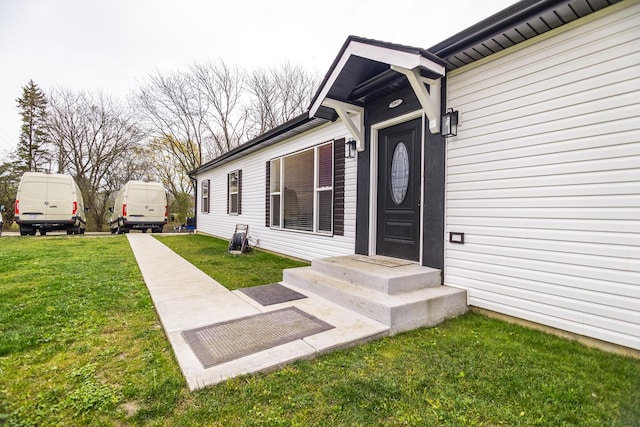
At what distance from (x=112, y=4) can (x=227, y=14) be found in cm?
413

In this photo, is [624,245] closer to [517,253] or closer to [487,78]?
[517,253]

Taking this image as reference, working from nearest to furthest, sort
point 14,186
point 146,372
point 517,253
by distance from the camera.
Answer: point 146,372 < point 517,253 < point 14,186

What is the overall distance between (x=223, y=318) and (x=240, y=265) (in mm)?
2799

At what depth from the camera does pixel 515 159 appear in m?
2.82

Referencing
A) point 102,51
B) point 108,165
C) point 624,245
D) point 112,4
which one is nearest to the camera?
point 624,245

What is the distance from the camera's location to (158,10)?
8.18 metres

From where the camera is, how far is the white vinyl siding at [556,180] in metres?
2.22

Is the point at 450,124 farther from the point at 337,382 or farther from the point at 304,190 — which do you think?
the point at 304,190

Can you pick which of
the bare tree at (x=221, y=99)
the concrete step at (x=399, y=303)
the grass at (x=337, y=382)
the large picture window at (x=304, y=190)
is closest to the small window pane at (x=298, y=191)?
the large picture window at (x=304, y=190)

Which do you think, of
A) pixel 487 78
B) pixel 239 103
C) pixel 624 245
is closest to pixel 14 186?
pixel 239 103

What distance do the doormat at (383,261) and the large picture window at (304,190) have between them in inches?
45.6

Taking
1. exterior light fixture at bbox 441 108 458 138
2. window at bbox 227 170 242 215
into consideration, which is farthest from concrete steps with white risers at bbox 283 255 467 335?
window at bbox 227 170 242 215

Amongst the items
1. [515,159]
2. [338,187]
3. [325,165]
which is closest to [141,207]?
[325,165]

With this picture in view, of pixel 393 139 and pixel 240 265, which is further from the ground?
pixel 393 139
